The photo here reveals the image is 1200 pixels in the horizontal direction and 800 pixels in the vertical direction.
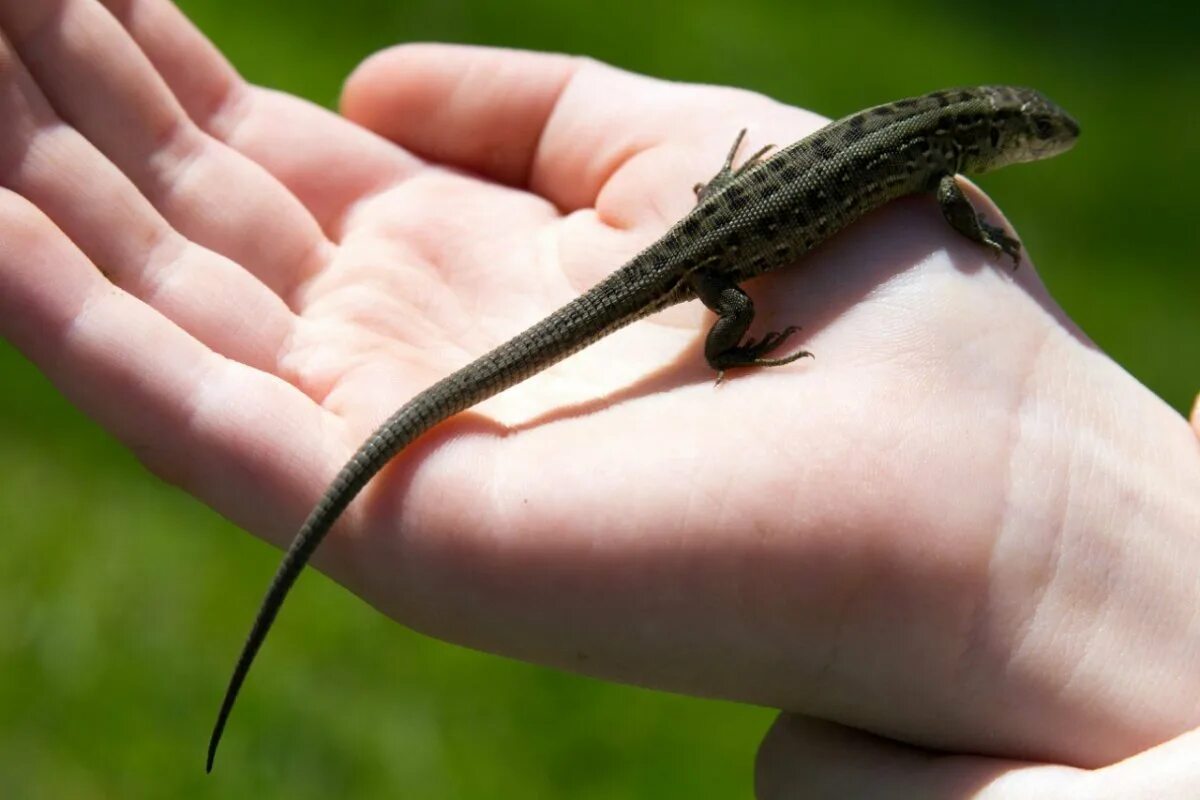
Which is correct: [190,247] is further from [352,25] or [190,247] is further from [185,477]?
[352,25]

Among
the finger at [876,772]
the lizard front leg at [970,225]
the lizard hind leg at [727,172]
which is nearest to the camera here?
the finger at [876,772]

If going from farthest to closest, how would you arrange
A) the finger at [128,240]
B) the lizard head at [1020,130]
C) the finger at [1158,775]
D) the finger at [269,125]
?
the lizard head at [1020,130]
the finger at [269,125]
the finger at [128,240]
the finger at [1158,775]

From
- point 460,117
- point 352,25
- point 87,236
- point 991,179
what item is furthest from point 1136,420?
point 352,25

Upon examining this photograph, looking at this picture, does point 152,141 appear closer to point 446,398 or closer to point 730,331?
point 446,398

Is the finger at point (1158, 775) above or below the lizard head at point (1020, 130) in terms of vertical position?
below

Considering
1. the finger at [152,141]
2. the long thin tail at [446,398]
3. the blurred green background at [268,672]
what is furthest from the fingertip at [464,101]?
the blurred green background at [268,672]

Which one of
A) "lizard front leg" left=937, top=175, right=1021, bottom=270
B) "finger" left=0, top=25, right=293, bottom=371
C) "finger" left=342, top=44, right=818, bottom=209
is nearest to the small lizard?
"lizard front leg" left=937, top=175, right=1021, bottom=270

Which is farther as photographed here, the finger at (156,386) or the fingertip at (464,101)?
the fingertip at (464,101)

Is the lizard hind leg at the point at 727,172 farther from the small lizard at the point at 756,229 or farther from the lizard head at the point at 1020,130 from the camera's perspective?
the lizard head at the point at 1020,130

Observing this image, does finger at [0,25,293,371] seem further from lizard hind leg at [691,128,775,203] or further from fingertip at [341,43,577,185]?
lizard hind leg at [691,128,775,203]
